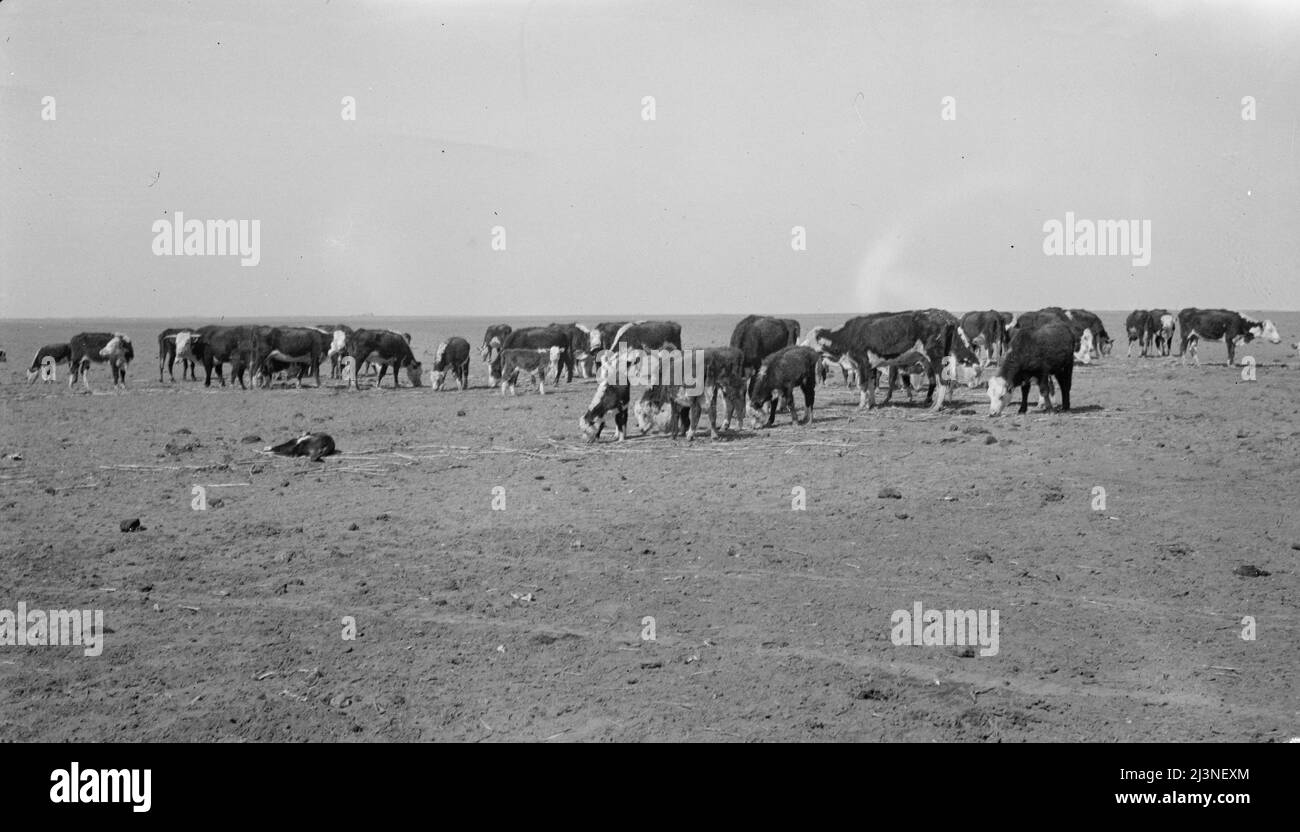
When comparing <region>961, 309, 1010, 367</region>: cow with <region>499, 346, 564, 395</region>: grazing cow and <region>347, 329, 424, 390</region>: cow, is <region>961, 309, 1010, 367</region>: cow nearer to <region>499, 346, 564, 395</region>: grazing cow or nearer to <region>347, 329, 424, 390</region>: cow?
<region>499, 346, 564, 395</region>: grazing cow

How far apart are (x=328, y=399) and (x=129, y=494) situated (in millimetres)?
13725

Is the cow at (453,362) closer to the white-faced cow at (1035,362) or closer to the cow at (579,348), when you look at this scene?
the cow at (579,348)

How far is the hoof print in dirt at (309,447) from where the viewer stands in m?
17.9

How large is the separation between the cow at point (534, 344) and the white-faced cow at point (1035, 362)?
1455 centimetres

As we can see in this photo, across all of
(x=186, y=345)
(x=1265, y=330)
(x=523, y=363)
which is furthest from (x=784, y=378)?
(x=1265, y=330)

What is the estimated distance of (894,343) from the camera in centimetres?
2286

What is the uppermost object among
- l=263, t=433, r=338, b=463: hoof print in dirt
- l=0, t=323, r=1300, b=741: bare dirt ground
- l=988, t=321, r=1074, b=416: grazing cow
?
l=988, t=321, r=1074, b=416: grazing cow

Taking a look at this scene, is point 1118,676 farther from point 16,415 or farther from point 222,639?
point 16,415

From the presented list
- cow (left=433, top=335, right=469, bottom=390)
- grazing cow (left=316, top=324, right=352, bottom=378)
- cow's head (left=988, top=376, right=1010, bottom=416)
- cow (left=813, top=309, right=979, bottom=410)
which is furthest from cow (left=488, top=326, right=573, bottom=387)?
cow's head (left=988, top=376, right=1010, bottom=416)

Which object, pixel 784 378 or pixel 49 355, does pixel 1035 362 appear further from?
pixel 49 355

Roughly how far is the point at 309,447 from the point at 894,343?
36.0ft

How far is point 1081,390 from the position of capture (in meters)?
26.2

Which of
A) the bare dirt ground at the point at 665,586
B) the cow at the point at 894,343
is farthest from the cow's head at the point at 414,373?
the bare dirt ground at the point at 665,586

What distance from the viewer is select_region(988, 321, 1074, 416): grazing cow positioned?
20984 mm
